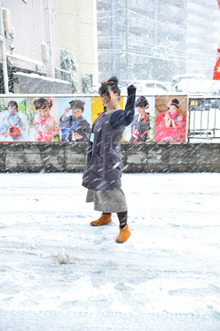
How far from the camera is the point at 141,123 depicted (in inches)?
232

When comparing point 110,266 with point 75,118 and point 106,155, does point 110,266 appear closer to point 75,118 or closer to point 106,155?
point 106,155

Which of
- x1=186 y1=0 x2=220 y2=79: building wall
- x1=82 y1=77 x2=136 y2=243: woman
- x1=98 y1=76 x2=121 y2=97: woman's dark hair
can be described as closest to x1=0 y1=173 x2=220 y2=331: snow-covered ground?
x1=82 y1=77 x2=136 y2=243: woman

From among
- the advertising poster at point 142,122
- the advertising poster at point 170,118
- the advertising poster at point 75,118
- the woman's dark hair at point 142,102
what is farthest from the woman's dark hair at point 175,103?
the advertising poster at point 75,118

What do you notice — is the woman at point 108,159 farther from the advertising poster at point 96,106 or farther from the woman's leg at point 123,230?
the advertising poster at point 96,106

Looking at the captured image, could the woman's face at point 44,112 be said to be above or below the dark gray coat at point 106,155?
above

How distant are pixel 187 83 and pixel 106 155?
1559cm

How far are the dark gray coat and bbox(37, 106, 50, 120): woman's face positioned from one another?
3172mm

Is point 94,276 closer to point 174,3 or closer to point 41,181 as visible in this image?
point 41,181

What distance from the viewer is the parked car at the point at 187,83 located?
16344 mm

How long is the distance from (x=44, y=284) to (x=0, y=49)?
9.70 meters

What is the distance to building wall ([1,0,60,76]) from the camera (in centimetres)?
1118

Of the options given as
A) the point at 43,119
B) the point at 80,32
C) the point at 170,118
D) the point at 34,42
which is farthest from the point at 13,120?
the point at 80,32

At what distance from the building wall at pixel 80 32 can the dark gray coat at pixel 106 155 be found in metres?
23.8

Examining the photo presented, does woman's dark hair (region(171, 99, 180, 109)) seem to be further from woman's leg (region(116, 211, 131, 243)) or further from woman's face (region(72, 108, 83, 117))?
woman's leg (region(116, 211, 131, 243))
